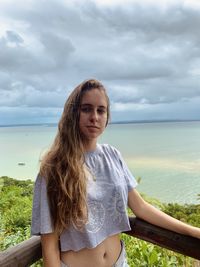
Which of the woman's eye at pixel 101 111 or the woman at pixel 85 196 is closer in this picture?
the woman at pixel 85 196

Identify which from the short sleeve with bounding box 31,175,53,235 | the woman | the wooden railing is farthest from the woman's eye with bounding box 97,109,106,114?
the wooden railing

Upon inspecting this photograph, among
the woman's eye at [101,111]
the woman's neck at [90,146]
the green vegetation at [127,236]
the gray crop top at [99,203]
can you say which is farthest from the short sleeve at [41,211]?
the green vegetation at [127,236]

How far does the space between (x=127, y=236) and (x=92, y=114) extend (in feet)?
8.21

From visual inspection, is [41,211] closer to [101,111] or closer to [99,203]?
[99,203]

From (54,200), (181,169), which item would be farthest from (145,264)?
(181,169)

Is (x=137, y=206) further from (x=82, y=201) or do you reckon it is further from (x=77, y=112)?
(x=77, y=112)

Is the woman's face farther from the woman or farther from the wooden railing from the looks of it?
the wooden railing

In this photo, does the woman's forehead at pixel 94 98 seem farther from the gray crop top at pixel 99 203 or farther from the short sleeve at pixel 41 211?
the short sleeve at pixel 41 211

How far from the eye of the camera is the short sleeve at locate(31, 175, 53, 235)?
164 centimetres

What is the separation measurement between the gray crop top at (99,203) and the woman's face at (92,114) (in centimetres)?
13

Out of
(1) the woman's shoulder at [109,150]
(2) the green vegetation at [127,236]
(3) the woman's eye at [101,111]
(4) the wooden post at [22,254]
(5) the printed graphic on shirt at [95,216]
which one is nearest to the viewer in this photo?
(4) the wooden post at [22,254]

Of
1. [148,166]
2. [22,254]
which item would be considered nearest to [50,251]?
[22,254]

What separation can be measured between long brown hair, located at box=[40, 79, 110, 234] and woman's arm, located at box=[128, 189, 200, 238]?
35 centimetres

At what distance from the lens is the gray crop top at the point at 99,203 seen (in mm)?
1668
